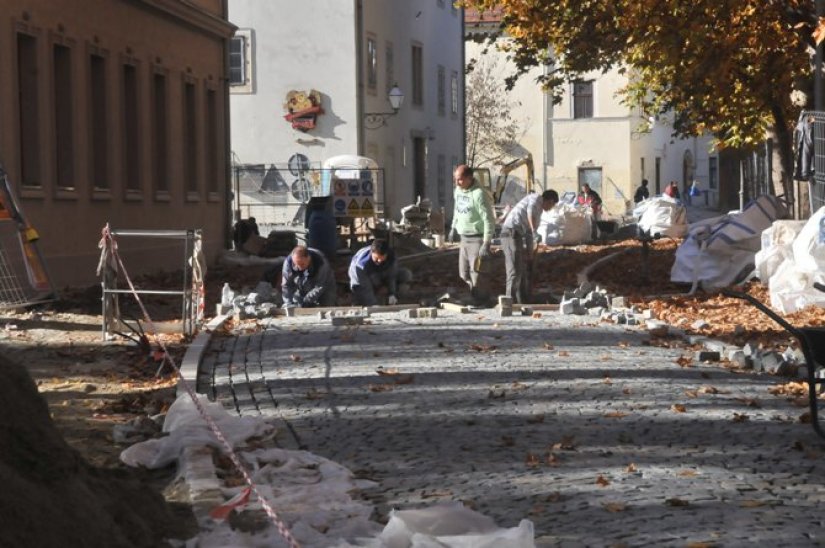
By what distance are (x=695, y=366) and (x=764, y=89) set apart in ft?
47.0

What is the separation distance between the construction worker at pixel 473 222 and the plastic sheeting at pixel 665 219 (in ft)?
77.9

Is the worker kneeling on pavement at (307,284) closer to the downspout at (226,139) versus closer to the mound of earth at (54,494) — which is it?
the mound of earth at (54,494)

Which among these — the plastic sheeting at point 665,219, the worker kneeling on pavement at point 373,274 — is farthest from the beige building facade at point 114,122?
the plastic sheeting at point 665,219

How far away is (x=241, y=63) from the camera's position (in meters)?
49.4

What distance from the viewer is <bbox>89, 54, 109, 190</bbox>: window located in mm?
27859

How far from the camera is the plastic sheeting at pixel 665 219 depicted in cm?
4562

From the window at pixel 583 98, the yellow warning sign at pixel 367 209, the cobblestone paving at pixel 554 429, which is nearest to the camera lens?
the cobblestone paving at pixel 554 429

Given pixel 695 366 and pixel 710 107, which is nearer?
pixel 695 366

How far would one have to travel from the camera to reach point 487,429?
415 inches

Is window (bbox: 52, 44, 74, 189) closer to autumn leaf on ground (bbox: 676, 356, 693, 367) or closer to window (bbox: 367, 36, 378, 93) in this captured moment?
autumn leaf on ground (bbox: 676, 356, 693, 367)

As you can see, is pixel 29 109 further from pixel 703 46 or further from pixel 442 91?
pixel 442 91

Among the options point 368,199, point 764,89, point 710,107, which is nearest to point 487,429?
point 764,89

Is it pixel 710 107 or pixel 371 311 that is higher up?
pixel 710 107

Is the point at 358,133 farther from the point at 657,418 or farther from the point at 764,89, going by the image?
the point at 657,418
